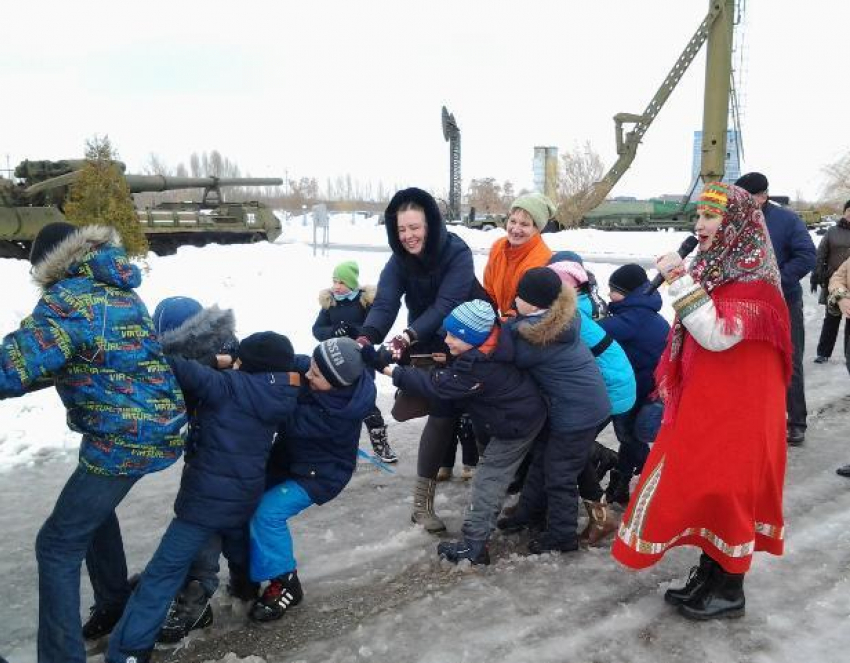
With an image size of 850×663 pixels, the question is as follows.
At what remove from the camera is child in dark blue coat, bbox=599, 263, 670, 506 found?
4.09 metres

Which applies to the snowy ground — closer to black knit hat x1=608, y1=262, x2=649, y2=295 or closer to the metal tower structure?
black knit hat x1=608, y1=262, x2=649, y2=295

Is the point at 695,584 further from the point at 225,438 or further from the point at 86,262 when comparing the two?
the point at 86,262

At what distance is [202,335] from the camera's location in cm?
292

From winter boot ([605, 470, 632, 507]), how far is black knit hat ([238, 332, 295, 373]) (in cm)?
230

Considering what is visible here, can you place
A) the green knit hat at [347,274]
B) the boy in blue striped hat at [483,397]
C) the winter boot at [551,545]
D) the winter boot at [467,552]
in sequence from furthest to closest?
the green knit hat at [347,274] < the winter boot at [551,545] < the winter boot at [467,552] < the boy in blue striped hat at [483,397]

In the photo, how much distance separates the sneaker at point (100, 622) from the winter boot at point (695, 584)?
231 centimetres

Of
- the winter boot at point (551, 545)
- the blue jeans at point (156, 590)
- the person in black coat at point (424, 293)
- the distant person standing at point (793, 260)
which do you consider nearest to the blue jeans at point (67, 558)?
the blue jeans at point (156, 590)

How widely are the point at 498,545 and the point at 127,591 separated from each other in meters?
1.80

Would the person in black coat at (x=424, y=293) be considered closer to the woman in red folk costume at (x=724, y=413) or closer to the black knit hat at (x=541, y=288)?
the black knit hat at (x=541, y=288)

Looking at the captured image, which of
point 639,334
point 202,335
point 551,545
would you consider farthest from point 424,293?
point 551,545

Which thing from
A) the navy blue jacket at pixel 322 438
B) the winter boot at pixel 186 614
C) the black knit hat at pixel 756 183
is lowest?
the winter boot at pixel 186 614

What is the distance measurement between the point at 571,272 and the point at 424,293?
2.67 feet

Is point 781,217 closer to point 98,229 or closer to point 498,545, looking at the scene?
point 498,545

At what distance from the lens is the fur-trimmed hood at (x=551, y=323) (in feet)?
10.8
